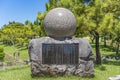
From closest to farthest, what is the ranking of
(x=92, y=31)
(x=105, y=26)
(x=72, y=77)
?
(x=72, y=77)
(x=105, y=26)
(x=92, y=31)

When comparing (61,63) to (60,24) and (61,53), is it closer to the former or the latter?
(61,53)

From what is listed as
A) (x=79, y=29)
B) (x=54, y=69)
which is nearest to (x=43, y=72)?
(x=54, y=69)

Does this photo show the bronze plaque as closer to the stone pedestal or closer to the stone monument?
the stone monument

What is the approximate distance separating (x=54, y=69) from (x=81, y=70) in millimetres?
1726

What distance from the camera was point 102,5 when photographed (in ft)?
79.0

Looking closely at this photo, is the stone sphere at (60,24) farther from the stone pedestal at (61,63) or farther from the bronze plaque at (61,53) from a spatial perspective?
the bronze plaque at (61,53)

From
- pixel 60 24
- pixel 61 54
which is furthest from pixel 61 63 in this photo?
pixel 60 24

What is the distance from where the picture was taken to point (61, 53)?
17375 millimetres

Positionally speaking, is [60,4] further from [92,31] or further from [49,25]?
[49,25]

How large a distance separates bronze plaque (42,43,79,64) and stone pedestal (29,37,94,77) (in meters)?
0.13

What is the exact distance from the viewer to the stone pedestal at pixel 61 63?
1698cm

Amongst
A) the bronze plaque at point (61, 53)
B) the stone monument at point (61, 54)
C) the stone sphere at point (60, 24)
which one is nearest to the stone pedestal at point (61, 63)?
the stone monument at point (61, 54)

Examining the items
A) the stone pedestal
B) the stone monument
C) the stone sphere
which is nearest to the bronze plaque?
the stone monument

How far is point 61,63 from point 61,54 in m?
0.57
